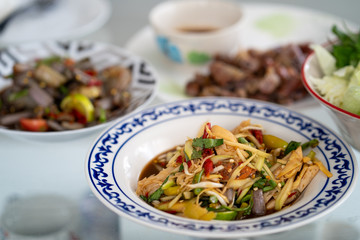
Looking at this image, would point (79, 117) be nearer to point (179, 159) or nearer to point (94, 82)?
point (94, 82)

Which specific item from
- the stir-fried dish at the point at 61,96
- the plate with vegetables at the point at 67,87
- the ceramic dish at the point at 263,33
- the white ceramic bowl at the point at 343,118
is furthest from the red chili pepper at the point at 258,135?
the ceramic dish at the point at 263,33

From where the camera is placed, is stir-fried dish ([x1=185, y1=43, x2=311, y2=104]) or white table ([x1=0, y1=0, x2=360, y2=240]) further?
stir-fried dish ([x1=185, y1=43, x2=311, y2=104])

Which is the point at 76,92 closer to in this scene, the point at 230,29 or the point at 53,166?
the point at 53,166

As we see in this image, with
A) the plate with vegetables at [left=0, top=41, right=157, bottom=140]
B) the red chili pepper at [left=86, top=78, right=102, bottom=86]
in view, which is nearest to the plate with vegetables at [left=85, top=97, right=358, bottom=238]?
the plate with vegetables at [left=0, top=41, right=157, bottom=140]

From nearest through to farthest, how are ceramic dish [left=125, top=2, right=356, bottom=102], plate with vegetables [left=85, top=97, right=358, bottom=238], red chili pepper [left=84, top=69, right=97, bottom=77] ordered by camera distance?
1. plate with vegetables [left=85, top=97, right=358, bottom=238]
2. red chili pepper [left=84, top=69, right=97, bottom=77]
3. ceramic dish [left=125, top=2, right=356, bottom=102]

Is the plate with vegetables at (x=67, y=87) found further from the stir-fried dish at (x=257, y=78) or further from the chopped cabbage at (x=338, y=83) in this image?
the chopped cabbage at (x=338, y=83)

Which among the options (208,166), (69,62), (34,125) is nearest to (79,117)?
(34,125)

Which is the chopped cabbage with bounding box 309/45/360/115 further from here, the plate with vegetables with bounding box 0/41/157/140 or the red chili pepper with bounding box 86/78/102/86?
the red chili pepper with bounding box 86/78/102/86
